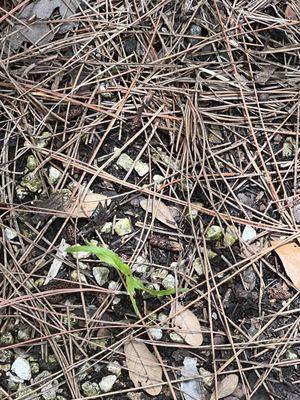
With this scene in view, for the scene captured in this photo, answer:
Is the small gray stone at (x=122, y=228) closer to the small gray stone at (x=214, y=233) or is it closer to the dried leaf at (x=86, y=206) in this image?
the dried leaf at (x=86, y=206)

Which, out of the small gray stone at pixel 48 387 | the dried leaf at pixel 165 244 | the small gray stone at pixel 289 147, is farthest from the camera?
the small gray stone at pixel 289 147

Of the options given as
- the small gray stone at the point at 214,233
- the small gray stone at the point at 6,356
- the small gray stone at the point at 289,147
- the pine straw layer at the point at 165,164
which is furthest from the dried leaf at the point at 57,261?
the small gray stone at the point at 289,147

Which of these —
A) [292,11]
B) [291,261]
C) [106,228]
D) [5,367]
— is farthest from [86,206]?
[292,11]

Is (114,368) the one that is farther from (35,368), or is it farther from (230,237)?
(230,237)

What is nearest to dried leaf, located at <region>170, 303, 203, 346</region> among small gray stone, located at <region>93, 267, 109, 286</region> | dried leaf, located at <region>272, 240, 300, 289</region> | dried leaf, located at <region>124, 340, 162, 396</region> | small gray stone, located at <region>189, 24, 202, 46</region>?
dried leaf, located at <region>124, 340, 162, 396</region>

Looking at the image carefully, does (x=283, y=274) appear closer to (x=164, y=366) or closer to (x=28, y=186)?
(x=164, y=366)

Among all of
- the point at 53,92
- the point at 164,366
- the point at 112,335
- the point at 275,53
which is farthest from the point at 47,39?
the point at 164,366
